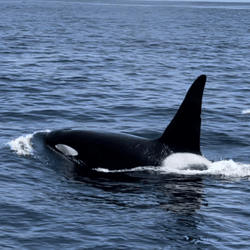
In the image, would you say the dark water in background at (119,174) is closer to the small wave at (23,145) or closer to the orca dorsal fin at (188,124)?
the small wave at (23,145)

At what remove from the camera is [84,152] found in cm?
1324

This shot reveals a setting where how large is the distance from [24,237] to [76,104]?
11562 millimetres

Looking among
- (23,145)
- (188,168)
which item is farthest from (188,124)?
(23,145)

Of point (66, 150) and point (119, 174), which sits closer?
point (119, 174)

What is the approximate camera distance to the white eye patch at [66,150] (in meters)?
13.5

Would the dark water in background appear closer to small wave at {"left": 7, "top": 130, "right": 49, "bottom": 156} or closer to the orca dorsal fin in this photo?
small wave at {"left": 7, "top": 130, "right": 49, "bottom": 156}

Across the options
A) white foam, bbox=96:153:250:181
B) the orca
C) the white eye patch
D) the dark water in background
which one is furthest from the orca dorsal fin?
the white eye patch

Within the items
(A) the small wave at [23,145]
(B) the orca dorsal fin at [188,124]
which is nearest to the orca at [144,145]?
(B) the orca dorsal fin at [188,124]

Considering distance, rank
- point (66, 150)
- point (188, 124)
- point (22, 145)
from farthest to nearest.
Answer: point (22, 145) → point (66, 150) → point (188, 124)

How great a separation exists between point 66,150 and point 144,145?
212cm

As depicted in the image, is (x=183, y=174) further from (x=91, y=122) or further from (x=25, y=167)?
(x=91, y=122)

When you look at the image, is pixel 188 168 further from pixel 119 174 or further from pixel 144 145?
pixel 119 174

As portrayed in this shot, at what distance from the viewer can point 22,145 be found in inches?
572

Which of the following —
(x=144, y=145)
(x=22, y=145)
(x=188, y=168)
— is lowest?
(x=188, y=168)
